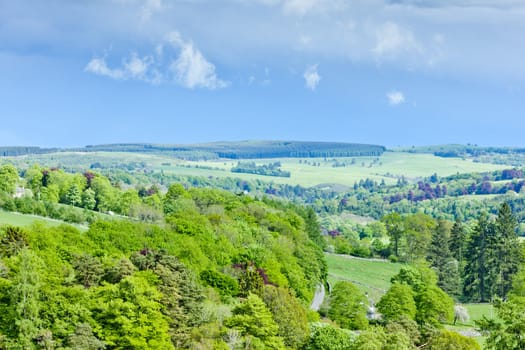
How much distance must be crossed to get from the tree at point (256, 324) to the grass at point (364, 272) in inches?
1665

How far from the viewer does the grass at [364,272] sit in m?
113

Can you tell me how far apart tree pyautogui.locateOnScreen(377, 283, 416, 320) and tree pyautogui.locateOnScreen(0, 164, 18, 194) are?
75.1 m

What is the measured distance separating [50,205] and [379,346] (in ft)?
230

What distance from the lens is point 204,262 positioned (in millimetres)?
80688

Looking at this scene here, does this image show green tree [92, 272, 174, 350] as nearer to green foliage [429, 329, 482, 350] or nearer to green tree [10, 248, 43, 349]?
green tree [10, 248, 43, 349]

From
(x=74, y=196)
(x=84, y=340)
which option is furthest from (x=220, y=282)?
(x=74, y=196)

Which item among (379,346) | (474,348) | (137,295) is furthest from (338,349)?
(137,295)

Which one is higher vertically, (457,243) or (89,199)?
(89,199)

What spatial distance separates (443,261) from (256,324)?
82.4 m

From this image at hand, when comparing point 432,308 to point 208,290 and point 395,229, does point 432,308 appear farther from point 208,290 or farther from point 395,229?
point 395,229

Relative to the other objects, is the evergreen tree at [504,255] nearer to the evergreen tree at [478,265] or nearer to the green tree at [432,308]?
the evergreen tree at [478,265]

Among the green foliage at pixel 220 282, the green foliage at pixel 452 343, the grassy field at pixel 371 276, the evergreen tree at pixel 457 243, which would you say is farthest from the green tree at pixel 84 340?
the evergreen tree at pixel 457 243

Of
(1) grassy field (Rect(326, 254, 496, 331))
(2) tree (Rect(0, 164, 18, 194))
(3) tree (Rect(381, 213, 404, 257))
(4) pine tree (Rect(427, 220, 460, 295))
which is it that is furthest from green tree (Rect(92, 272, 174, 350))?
(3) tree (Rect(381, 213, 404, 257))

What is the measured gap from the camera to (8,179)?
137m
